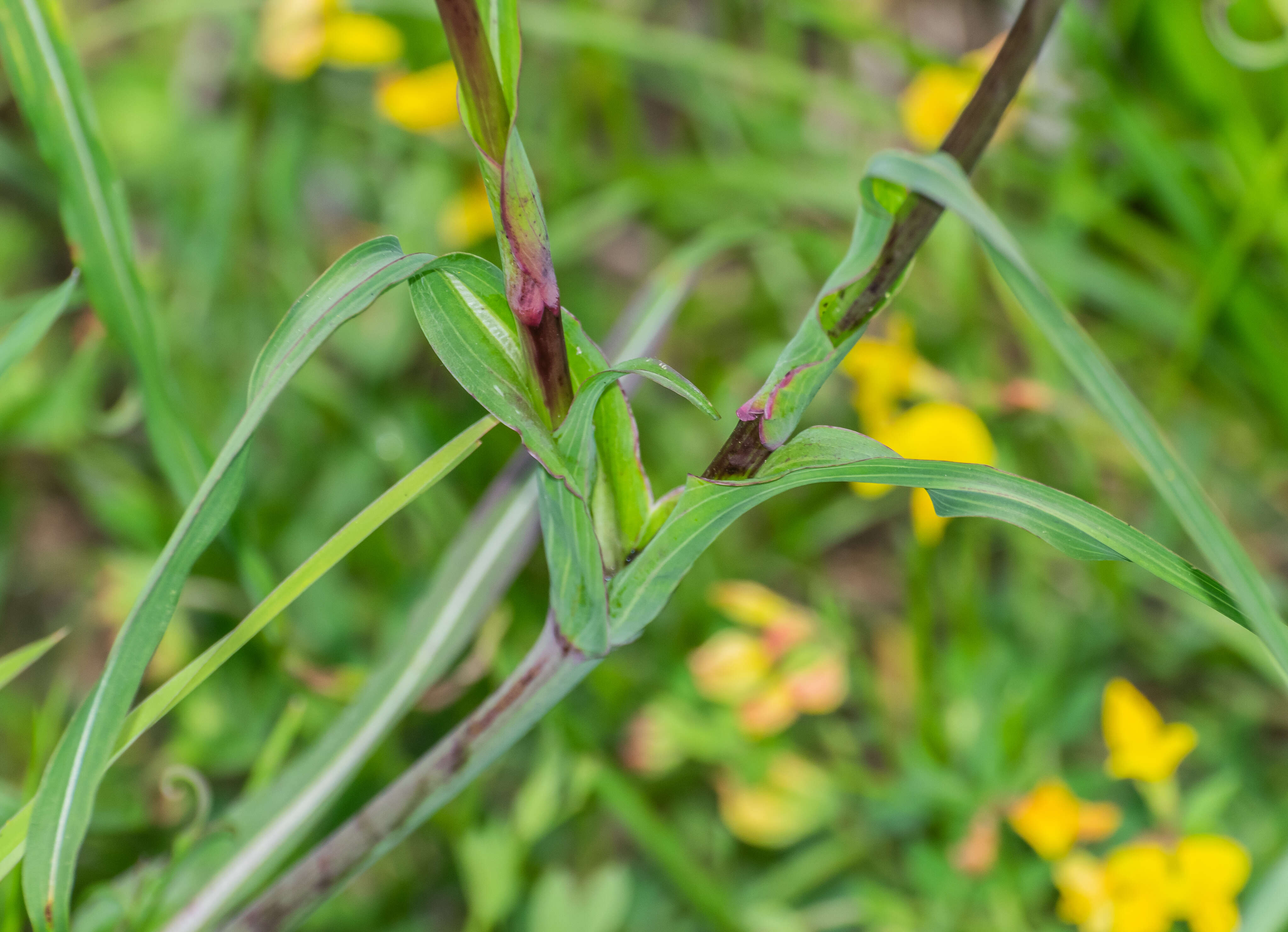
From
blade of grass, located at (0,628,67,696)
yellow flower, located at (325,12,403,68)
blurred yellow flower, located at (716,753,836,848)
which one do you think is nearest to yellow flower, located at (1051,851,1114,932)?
blurred yellow flower, located at (716,753,836,848)

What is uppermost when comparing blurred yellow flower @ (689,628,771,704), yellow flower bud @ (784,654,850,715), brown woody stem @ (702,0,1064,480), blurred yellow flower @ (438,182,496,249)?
blurred yellow flower @ (438,182,496,249)


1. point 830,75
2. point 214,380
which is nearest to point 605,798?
point 214,380

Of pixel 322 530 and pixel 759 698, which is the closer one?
pixel 759 698

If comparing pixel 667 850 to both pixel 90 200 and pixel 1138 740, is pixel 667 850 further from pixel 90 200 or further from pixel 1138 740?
pixel 90 200

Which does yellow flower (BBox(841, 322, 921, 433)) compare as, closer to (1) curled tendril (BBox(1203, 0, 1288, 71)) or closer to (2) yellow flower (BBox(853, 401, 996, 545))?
(2) yellow flower (BBox(853, 401, 996, 545))

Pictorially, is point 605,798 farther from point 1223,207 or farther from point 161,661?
point 1223,207

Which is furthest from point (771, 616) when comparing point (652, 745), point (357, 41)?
point (357, 41)
